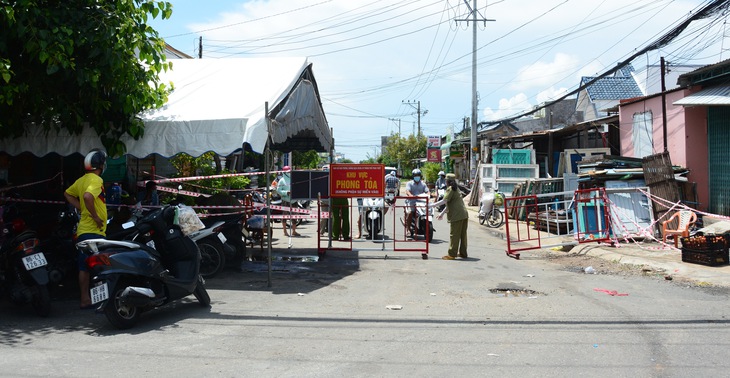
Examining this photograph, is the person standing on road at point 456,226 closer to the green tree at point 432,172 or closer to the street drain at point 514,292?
the street drain at point 514,292

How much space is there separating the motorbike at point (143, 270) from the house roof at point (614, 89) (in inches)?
1405

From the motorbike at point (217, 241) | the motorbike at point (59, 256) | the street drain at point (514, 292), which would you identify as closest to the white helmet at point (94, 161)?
the motorbike at point (59, 256)

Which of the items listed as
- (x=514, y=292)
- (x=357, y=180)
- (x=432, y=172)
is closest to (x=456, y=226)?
(x=357, y=180)

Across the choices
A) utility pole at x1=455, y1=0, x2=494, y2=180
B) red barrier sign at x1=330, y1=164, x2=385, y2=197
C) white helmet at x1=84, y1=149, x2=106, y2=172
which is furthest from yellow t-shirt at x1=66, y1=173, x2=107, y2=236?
utility pole at x1=455, y1=0, x2=494, y2=180

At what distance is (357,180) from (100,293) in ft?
21.0

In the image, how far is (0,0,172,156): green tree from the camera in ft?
23.5

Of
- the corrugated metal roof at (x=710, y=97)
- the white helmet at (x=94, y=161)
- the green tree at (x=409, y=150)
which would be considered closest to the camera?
the white helmet at (x=94, y=161)

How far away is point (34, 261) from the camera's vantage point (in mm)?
6746

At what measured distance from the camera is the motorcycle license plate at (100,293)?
602cm

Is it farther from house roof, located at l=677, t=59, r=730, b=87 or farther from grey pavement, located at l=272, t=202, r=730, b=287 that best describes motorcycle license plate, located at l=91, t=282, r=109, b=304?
house roof, located at l=677, t=59, r=730, b=87

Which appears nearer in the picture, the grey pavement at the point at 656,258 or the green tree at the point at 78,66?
the green tree at the point at 78,66

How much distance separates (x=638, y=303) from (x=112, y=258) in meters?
6.48

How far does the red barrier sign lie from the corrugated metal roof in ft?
24.6

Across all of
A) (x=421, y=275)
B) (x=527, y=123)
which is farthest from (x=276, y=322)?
(x=527, y=123)
